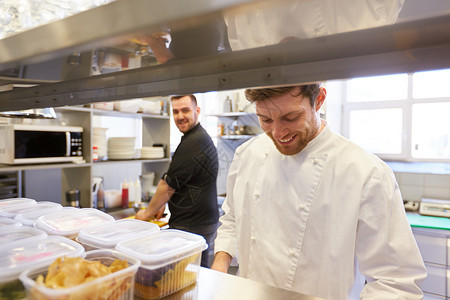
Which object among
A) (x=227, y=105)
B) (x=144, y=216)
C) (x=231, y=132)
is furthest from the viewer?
(x=231, y=132)

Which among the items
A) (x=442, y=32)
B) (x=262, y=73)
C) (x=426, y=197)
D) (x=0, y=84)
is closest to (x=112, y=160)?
(x=0, y=84)

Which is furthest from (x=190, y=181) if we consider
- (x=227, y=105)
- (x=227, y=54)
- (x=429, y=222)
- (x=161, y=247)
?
(x=429, y=222)

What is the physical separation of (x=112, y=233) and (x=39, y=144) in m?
1.98

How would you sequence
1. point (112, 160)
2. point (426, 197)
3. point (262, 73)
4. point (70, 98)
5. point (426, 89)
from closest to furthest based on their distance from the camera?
point (262, 73), point (70, 98), point (112, 160), point (426, 197), point (426, 89)

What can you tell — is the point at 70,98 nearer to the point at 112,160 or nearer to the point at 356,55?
the point at 356,55

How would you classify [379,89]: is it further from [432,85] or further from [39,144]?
[39,144]

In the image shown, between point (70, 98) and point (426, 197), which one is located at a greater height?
point (70, 98)

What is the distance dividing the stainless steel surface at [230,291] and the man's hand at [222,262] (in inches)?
17.5

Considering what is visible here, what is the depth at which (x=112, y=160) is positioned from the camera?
320 centimetres

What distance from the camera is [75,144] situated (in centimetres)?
277

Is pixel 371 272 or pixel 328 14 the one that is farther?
pixel 371 272

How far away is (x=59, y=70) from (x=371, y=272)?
1.26 m

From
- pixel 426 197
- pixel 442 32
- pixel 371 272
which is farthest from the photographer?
pixel 426 197

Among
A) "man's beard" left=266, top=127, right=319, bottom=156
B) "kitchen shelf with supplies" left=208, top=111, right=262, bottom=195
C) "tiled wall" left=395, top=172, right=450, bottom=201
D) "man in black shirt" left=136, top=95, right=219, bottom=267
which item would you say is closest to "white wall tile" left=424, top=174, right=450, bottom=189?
"tiled wall" left=395, top=172, right=450, bottom=201
